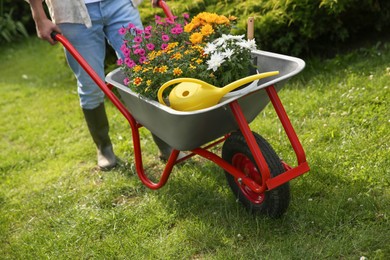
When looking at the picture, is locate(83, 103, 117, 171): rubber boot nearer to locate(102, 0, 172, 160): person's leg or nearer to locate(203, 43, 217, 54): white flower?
locate(102, 0, 172, 160): person's leg

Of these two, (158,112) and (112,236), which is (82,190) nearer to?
(112,236)

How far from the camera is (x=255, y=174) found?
92.6 inches

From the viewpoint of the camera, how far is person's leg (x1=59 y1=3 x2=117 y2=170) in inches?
110

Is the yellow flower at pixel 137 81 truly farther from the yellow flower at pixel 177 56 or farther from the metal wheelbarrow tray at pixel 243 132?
the yellow flower at pixel 177 56

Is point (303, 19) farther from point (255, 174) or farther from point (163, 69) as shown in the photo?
point (163, 69)

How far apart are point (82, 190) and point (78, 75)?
27.1 inches

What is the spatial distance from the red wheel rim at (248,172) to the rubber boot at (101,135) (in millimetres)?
1083

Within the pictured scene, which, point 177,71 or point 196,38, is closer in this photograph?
point 177,71

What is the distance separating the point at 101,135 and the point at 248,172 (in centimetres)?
123

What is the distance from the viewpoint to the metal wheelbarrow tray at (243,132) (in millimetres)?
2049

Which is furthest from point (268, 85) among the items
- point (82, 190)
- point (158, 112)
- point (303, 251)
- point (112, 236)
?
point (82, 190)

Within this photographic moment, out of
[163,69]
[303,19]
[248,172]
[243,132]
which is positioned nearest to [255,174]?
[248,172]

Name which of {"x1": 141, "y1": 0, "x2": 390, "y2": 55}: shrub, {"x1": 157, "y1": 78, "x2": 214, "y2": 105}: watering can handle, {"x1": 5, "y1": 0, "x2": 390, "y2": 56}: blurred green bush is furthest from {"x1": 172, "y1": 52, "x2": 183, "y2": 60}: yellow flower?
{"x1": 141, "y1": 0, "x2": 390, "y2": 55}: shrub

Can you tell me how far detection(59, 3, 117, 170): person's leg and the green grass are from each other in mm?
144
